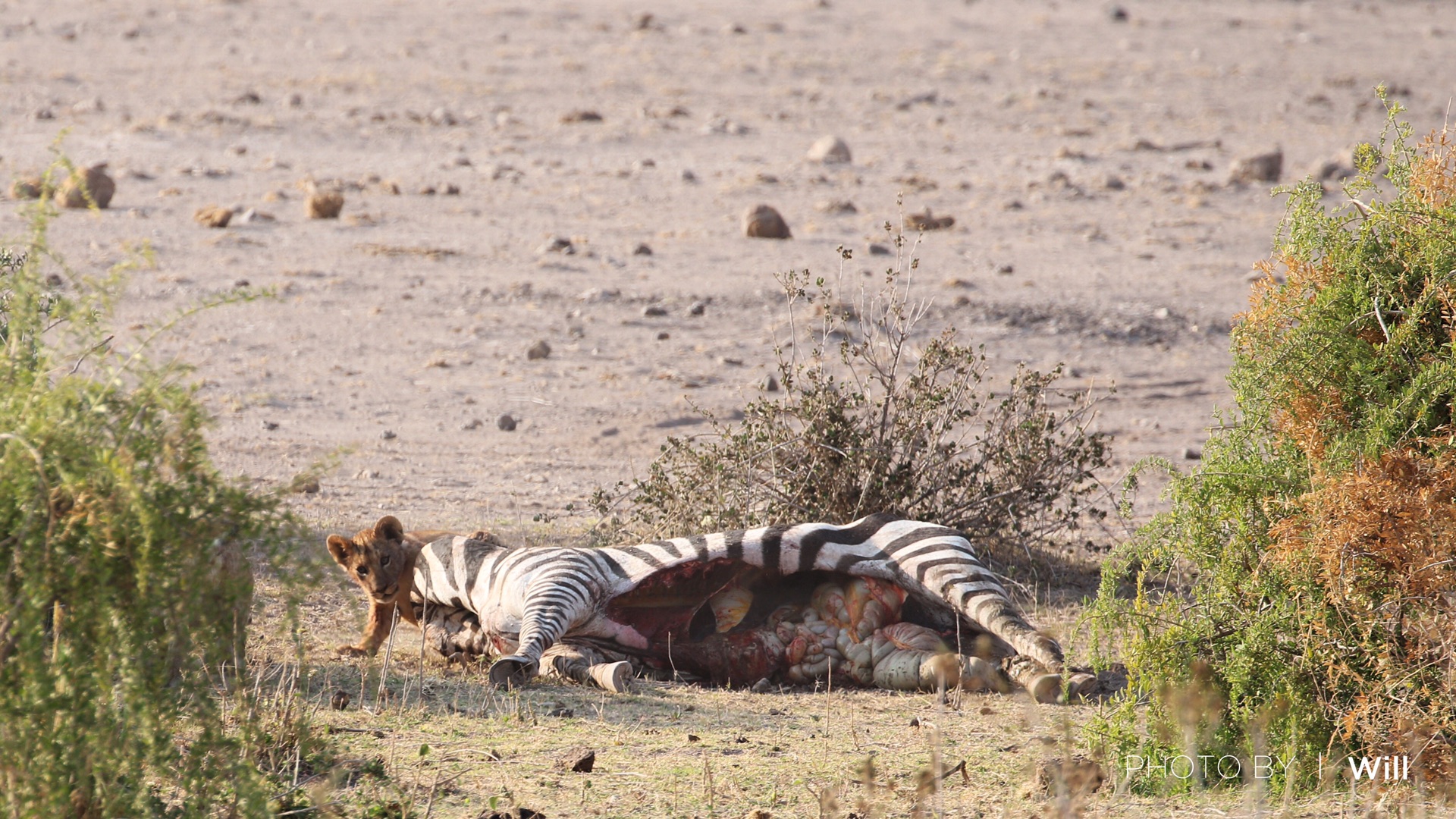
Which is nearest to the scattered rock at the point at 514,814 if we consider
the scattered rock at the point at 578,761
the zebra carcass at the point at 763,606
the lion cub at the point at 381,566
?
the scattered rock at the point at 578,761

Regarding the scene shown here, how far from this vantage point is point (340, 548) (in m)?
6.61

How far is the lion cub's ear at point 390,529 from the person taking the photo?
6.70 meters

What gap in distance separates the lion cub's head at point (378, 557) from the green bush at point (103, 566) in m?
3.33

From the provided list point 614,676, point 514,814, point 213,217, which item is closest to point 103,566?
point 514,814

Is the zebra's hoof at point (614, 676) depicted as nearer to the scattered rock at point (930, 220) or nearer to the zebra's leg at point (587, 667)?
the zebra's leg at point (587, 667)

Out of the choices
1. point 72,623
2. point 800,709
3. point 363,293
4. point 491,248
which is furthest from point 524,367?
point 72,623

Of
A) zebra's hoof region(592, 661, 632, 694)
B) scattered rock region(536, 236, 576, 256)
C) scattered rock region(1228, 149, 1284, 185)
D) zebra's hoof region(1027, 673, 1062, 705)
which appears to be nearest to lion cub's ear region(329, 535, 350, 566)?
zebra's hoof region(592, 661, 632, 694)

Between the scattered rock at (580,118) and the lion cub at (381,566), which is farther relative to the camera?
the scattered rock at (580,118)

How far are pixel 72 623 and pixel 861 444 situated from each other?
4718mm

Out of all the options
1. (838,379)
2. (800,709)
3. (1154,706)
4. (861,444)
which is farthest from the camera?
(838,379)

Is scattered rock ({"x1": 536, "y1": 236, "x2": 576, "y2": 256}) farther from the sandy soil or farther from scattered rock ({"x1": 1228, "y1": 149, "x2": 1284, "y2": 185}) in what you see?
scattered rock ({"x1": 1228, "y1": 149, "x2": 1284, "y2": 185})

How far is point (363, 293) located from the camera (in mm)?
13859

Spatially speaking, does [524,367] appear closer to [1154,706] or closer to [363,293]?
[363,293]

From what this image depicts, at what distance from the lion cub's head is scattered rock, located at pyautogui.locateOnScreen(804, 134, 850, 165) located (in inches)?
526
